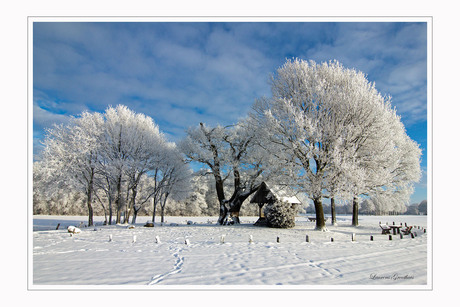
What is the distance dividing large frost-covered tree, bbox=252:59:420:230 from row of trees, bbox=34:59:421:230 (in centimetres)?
7

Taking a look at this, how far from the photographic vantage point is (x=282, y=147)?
16.0 meters

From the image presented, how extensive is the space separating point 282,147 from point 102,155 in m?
19.0

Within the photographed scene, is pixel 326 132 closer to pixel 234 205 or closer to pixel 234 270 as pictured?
pixel 234 270

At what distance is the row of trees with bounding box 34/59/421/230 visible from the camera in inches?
556

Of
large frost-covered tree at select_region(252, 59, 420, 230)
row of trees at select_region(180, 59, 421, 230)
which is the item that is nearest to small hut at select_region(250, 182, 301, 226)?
row of trees at select_region(180, 59, 421, 230)

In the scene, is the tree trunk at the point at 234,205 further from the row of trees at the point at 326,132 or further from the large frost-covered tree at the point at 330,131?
the large frost-covered tree at the point at 330,131

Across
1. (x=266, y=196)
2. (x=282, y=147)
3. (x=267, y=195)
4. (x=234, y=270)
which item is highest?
(x=282, y=147)

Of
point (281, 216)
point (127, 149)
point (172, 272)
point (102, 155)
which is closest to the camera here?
point (172, 272)

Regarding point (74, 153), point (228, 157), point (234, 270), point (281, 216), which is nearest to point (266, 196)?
point (281, 216)

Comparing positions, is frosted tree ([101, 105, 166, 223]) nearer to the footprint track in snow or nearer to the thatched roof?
the thatched roof

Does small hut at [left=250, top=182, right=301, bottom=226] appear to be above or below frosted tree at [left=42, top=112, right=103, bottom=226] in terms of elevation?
below
